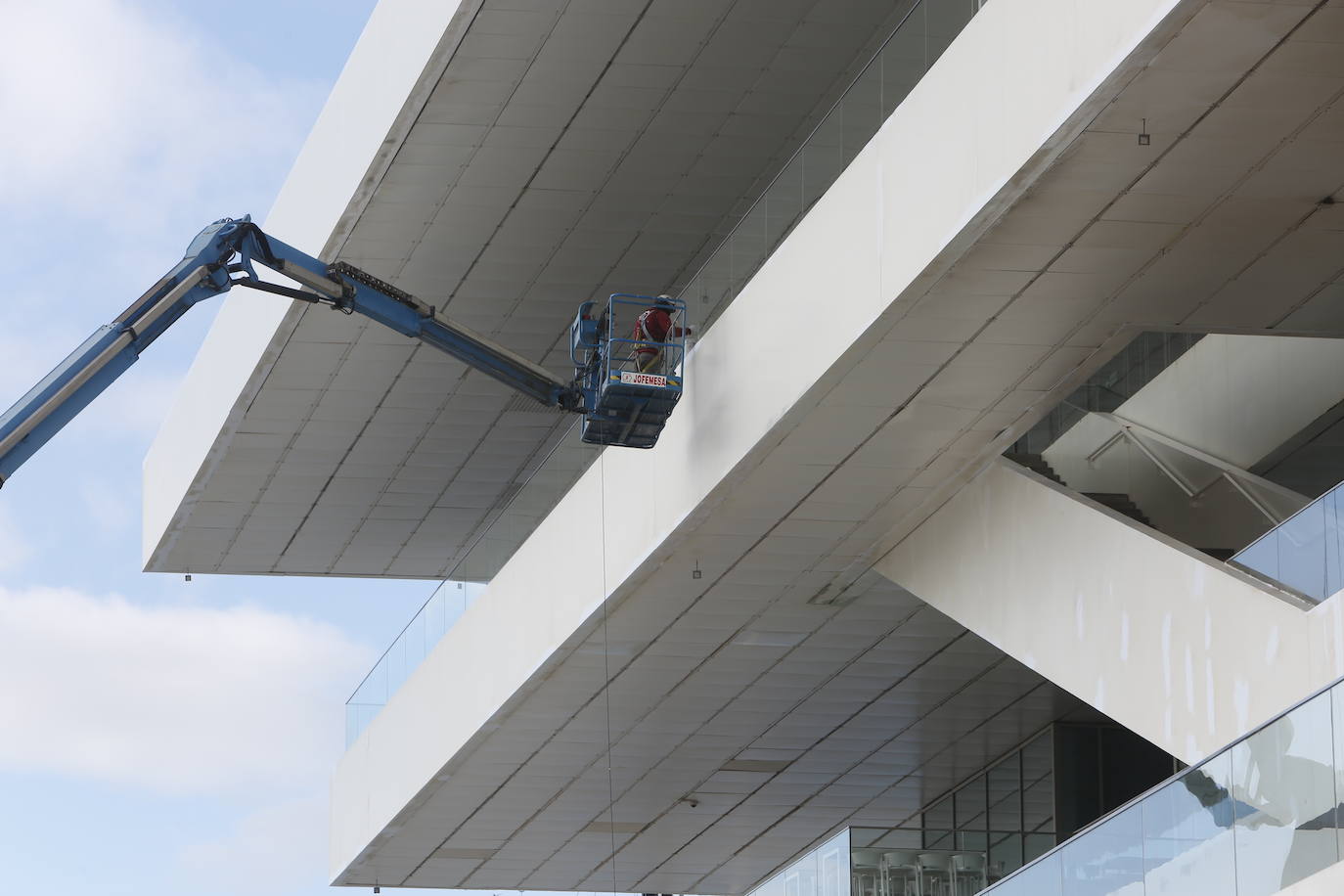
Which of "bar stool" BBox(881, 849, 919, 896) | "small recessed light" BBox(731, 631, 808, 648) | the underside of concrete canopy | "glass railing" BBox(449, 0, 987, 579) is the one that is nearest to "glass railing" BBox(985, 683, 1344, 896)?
the underside of concrete canopy

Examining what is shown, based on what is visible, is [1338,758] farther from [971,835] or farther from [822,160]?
[971,835]

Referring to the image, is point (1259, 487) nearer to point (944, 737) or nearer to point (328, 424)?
point (944, 737)

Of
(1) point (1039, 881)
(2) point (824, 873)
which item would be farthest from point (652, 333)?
(1) point (1039, 881)

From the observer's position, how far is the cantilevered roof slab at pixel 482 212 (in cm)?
Answer: 2145

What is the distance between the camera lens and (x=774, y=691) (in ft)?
83.7

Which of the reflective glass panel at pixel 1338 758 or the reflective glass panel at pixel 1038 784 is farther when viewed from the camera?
the reflective glass panel at pixel 1038 784

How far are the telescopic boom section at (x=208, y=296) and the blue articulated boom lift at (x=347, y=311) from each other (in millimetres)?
11

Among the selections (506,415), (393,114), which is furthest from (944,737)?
(393,114)

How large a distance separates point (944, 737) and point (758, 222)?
11461 mm

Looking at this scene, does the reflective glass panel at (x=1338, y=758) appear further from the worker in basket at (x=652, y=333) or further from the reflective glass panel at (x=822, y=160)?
the worker in basket at (x=652, y=333)

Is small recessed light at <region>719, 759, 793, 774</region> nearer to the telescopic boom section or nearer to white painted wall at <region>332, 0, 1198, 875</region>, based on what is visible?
white painted wall at <region>332, 0, 1198, 875</region>

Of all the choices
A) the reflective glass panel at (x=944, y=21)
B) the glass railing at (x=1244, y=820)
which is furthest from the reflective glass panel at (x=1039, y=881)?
the reflective glass panel at (x=944, y=21)

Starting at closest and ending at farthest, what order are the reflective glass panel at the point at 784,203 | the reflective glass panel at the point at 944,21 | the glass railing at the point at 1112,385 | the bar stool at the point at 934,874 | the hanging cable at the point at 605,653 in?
the reflective glass panel at the point at 944,21
the reflective glass panel at the point at 784,203
the glass railing at the point at 1112,385
the hanging cable at the point at 605,653
the bar stool at the point at 934,874

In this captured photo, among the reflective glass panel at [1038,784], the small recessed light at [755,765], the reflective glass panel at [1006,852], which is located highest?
the small recessed light at [755,765]
